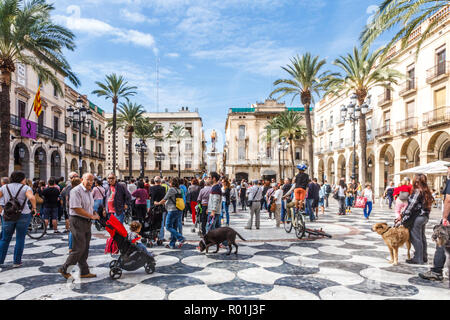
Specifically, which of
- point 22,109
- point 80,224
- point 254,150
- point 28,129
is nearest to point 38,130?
point 22,109

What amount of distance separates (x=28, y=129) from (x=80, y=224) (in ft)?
76.2

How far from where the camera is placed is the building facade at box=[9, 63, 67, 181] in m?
23.1

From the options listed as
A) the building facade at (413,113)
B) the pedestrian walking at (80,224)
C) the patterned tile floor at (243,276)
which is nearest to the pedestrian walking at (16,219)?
the patterned tile floor at (243,276)

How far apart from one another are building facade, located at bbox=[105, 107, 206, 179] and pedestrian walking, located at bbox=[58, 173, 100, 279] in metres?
52.3

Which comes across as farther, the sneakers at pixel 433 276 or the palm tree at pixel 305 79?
the palm tree at pixel 305 79

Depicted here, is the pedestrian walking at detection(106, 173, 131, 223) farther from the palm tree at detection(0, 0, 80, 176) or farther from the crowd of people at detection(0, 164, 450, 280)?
the palm tree at detection(0, 0, 80, 176)

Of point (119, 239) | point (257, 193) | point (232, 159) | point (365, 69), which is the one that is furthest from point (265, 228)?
point (232, 159)

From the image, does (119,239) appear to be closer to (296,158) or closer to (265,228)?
(265,228)

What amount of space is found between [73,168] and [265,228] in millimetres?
33820

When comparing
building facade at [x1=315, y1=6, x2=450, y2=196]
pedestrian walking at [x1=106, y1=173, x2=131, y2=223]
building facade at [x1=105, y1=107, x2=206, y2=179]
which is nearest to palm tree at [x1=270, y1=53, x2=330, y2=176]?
building facade at [x1=315, y1=6, x2=450, y2=196]

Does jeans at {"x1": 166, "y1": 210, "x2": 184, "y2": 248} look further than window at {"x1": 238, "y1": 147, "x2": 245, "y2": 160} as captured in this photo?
No

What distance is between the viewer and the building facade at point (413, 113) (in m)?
20.7

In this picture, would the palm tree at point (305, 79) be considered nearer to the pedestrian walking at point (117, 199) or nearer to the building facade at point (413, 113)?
the building facade at point (413, 113)

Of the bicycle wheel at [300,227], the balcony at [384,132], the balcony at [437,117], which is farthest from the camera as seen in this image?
the balcony at [384,132]
